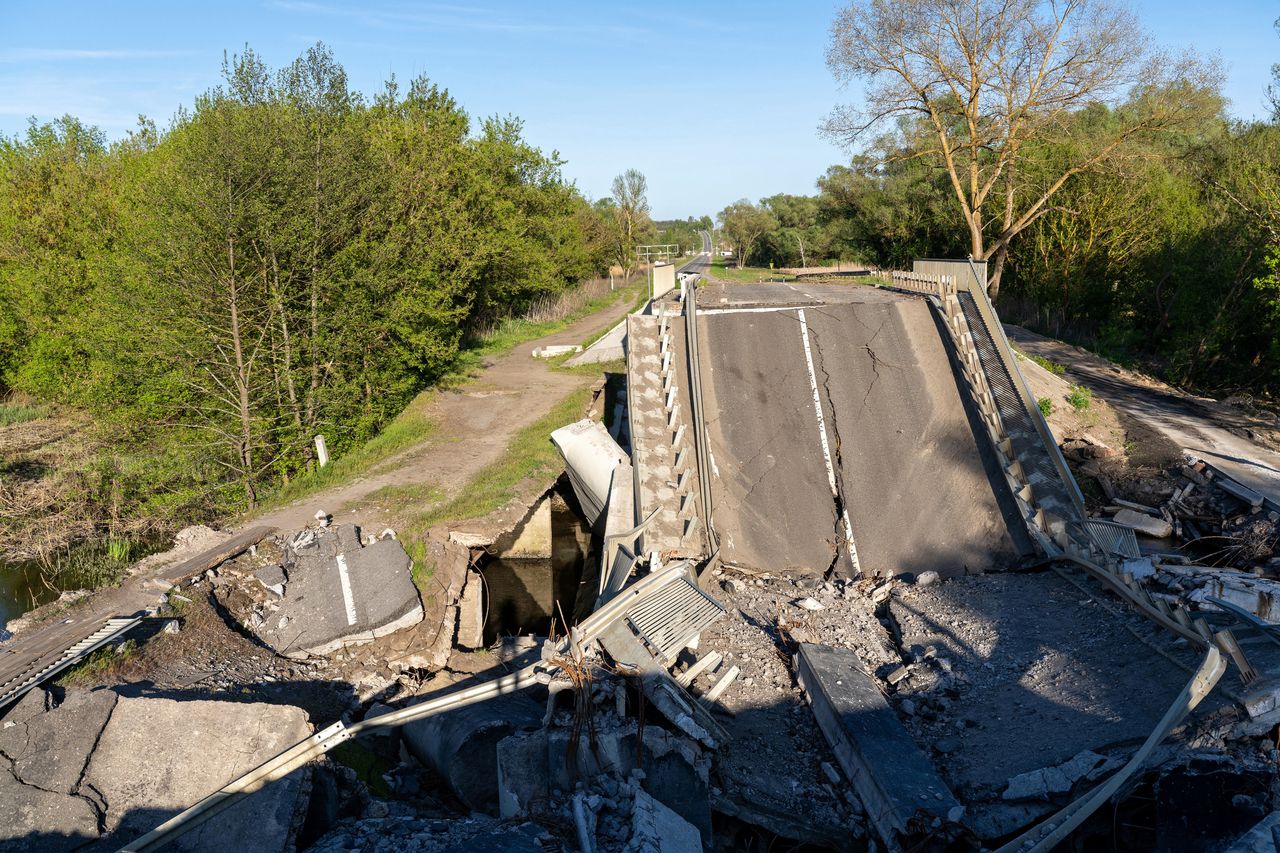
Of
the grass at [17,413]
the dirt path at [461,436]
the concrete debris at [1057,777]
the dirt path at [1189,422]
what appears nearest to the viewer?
the concrete debris at [1057,777]

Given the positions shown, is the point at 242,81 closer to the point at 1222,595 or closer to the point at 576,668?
the point at 576,668

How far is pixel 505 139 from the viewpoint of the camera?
30328mm

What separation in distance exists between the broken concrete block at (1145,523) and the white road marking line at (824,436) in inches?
149

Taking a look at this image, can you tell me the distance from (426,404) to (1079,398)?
1498 centimetres

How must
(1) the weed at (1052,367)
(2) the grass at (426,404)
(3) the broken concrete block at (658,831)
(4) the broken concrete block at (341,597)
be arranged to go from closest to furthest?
(3) the broken concrete block at (658,831)
(4) the broken concrete block at (341,597)
(2) the grass at (426,404)
(1) the weed at (1052,367)

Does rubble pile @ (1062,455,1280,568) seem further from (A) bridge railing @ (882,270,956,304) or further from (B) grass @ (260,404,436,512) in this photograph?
(B) grass @ (260,404,436,512)

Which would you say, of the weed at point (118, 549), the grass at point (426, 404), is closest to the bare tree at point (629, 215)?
the grass at point (426, 404)

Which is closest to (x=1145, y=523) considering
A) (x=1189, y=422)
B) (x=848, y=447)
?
(x=848, y=447)

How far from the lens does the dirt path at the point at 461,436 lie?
547 inches

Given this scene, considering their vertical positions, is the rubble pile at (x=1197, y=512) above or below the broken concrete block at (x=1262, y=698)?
below

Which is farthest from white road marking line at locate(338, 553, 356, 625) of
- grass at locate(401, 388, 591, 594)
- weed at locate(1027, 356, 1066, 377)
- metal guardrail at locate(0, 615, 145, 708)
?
weed at locate(1027, 356, 1066, 377)

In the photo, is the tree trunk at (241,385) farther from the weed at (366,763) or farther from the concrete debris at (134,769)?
the concrete debris at (134,769)

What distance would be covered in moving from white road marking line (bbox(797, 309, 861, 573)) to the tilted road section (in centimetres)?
2

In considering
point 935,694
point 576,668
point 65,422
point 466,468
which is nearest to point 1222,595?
point 935,694
